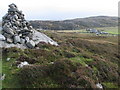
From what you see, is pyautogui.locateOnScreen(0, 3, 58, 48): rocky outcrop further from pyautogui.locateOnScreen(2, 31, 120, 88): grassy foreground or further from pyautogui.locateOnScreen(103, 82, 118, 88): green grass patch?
pyautogui.locateOnScreen(103, 82, 118, 88): green grass patch

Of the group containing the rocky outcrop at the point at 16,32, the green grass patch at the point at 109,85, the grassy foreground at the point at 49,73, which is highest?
the rocky outcrop at the point at 16,32

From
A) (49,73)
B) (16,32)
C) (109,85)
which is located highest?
(16,32)

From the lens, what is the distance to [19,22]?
28.4 meters

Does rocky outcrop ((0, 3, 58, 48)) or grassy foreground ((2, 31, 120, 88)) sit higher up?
rocky outcrop ((0, 3, 58, 48))

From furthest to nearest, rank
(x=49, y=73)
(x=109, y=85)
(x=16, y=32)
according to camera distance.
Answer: (x=16, y=32)
(x=109, y=85)
(x=49, y=73)

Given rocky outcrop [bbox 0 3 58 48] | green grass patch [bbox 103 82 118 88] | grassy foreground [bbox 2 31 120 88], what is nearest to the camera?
grassy foreground [bbox 2 31 120 88]

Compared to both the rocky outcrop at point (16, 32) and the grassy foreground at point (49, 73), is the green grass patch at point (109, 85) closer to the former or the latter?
the grassy foreground at point (49, 73)

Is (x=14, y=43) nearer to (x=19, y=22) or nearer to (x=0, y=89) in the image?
(x=19, y=22)

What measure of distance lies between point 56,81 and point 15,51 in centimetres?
839

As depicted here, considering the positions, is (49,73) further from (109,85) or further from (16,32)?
(16,32)

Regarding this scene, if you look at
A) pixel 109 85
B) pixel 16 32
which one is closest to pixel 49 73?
pixel 109 85

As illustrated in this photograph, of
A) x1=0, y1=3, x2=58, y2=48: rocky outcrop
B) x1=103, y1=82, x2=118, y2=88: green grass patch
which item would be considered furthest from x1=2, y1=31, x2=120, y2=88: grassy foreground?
x1=0, y1=3, x2=58, y2=48: rocky outcrop

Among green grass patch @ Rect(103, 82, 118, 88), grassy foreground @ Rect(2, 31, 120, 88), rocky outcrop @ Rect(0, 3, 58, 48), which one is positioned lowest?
green grass patch @ Rect(103, 82, 118, 88)

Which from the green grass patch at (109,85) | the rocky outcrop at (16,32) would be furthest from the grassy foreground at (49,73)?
the rocky outcrop at (16,32)
